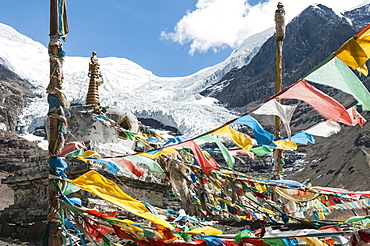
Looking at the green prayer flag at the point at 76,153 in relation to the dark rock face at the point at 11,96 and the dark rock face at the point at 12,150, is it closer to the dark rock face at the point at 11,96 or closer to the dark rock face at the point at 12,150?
the dark rock face at the point at 12,150

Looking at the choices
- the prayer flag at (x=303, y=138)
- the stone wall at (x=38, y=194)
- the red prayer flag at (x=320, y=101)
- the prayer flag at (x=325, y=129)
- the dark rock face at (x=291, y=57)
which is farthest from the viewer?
the dark rock face at (x=291, y=57)

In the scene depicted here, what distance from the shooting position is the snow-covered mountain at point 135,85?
4672cm

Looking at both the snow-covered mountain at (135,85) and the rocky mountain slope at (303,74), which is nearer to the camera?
the rocky mountain slope at (303,74)

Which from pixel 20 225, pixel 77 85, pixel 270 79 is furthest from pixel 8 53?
pixel 20 225

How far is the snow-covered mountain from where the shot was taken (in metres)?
46.7

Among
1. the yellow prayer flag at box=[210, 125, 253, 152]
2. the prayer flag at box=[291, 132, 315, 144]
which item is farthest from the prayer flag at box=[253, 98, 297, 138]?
the prayer flag at box=[291, 132, 315, 144]

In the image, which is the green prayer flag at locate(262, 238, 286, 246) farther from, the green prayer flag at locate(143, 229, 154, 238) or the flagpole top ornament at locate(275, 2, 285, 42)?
the flagpole top ornament at locate(275, 2, 285, 42)

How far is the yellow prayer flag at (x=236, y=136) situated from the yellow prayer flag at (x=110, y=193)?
90 cm

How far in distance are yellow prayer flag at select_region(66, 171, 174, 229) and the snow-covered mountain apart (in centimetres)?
3952

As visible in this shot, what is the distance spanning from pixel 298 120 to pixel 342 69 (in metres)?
53.2

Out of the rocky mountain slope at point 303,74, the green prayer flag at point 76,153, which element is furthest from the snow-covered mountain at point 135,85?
the green prayer flag at point 76,153

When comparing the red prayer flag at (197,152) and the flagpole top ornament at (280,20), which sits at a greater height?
the flagpole top ornament at (280,20)

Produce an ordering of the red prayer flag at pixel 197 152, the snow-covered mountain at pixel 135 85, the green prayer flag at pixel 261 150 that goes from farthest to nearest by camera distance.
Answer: the snow-covered mountain at pixel 135 85, the green prayer flag at pixel 261 150, the red prayer flag at pixel 197 152

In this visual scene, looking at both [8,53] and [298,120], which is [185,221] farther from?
[8,53]
